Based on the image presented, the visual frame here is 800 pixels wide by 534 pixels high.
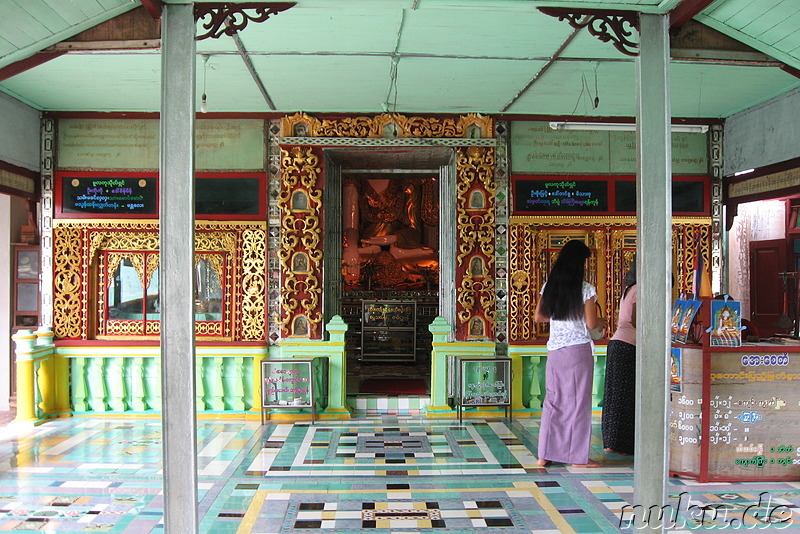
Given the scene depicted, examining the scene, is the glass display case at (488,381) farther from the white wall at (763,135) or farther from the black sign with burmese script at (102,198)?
the black sign with burmese script at (102,198)

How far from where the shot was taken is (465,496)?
15.5ft

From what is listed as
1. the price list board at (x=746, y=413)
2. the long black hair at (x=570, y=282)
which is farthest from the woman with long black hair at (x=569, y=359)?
the price list board at (x=746, y=413)

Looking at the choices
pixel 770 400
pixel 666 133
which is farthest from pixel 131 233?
pixel 770 400

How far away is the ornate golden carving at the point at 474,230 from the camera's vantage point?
24.3ft

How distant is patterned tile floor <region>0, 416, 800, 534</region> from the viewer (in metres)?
4.25

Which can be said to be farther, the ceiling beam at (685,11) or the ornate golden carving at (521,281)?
the ornate golden carving at (521,281)

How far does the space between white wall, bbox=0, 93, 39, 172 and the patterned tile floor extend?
2.84 metres

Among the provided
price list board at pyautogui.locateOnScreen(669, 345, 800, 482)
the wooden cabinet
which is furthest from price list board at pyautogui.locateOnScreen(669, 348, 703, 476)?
the wooden cabinet

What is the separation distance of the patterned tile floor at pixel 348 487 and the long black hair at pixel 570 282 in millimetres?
1292

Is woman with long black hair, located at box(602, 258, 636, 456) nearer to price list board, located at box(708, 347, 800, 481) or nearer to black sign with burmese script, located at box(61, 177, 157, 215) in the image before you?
price list board, located at box(708, 347, 800, 481)

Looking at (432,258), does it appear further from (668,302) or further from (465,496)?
(668,302)

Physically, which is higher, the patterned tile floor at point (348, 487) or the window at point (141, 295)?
the window at point (141, 295)

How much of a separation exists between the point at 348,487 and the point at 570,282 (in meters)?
2.35

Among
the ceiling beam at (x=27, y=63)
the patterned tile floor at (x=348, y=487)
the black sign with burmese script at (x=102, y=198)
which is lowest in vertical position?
the patterned tile floor at (x=348, y=487)
